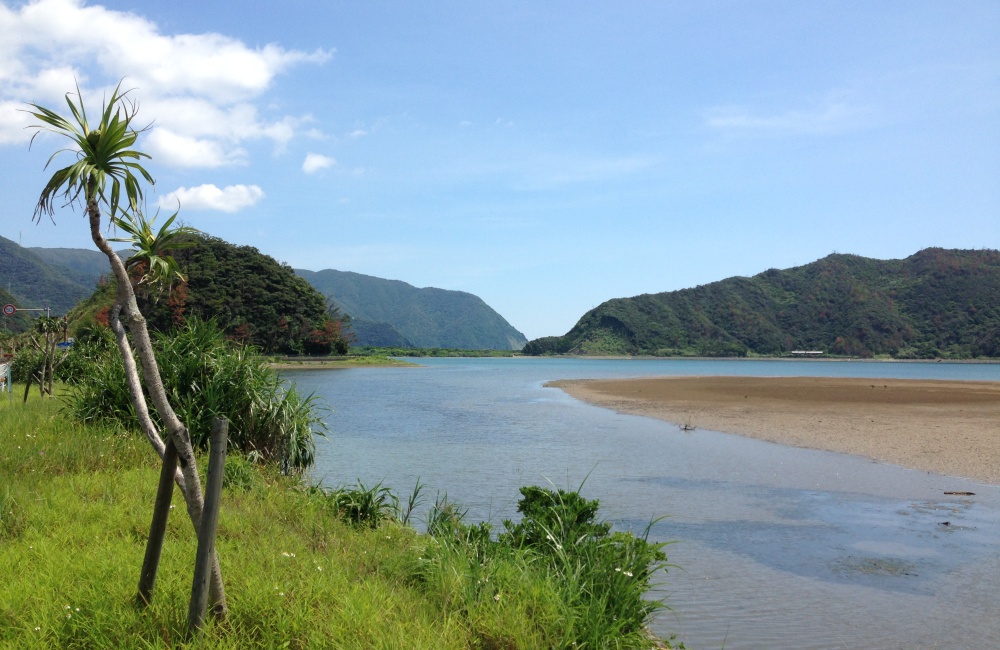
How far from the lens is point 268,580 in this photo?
203 inches

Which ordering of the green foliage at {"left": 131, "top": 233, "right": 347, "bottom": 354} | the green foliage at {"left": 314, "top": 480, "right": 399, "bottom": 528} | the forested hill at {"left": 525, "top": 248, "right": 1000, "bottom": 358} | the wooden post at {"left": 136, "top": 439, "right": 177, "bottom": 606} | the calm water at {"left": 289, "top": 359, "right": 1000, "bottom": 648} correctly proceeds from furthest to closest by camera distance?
the forested hill at {"left": 525, "top": 248, "right": 1000, "bottom": 358}
the green foliage at {"left": 131, "top": 233, "right": 347, "bottom": 354}
the green foliage at {"left": 314, "top": 480, "right": 399, "bottom": 528}
the calm water at {"left": 289, "top": 359, "right": 1000, "bottom": 648}
the wooden post at {"left": 136, "top": 439, "right": 177, "bottom": 606}

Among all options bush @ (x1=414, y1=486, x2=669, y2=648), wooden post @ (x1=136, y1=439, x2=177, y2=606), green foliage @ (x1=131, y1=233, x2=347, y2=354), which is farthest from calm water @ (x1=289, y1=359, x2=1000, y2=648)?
green foliage @ (x1=131, y1=233, x2=347, y2=354)

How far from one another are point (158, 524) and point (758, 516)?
415 inches

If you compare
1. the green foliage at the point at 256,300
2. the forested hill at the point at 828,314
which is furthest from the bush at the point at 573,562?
the forested hill at the point at 828,314

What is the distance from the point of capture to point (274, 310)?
9150 cm

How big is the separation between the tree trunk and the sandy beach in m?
16.6

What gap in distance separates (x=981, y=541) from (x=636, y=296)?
179368 mm

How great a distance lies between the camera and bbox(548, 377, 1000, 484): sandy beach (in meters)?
18.9

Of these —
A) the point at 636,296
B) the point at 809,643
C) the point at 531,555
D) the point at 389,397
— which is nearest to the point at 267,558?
the point at 531,555

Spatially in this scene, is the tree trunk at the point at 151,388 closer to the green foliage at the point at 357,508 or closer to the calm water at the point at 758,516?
the green foliage at the point at 357,508

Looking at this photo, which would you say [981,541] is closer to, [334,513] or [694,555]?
[694,555]

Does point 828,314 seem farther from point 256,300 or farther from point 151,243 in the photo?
point 151,243

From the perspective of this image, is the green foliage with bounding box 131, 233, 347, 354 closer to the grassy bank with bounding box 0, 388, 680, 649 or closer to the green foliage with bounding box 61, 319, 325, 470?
the green foliage with bounding box 61, 319, 325, 470

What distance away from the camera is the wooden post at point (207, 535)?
164 inches
